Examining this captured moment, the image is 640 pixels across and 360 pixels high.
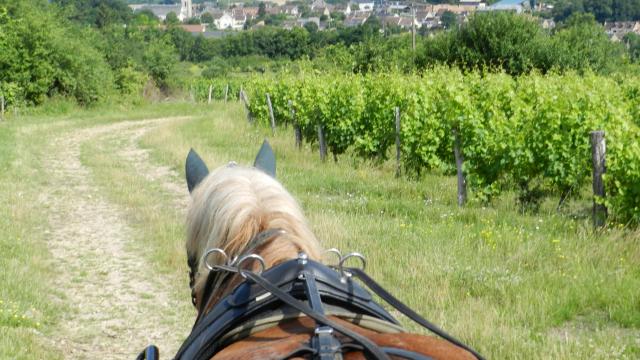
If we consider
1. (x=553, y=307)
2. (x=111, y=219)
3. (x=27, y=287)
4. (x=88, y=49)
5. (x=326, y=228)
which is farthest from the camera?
(x=88, y=49)

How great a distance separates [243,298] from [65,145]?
710 inches

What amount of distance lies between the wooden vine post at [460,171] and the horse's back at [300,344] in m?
8.56

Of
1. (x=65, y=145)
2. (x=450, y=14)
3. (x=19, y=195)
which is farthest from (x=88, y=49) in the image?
(x=450, y=14)

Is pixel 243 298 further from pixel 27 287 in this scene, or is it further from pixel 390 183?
pixel 390 183

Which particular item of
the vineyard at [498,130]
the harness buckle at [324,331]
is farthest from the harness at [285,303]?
the vineyard at [498,130]

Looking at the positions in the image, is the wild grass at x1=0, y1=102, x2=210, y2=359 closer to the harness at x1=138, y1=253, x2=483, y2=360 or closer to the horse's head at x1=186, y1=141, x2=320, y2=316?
the horse's head at x1=186, y1=141, x2=320, y2=316

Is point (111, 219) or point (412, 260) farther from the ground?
point (412, 260)

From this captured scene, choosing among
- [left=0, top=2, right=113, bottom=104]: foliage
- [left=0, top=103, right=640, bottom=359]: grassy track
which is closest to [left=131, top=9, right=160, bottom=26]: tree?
[left=0, top=2, right=113, bottom=104]: foliage

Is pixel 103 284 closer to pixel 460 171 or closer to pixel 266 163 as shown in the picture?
pixel 266 163

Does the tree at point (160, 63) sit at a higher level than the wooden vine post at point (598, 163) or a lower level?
lower

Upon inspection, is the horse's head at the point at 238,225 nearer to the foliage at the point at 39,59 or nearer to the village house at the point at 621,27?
the foliage at the point at 39,59

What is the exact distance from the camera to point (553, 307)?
18.2 ft

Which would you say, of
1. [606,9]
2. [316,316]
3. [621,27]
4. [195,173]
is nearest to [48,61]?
[195,173]

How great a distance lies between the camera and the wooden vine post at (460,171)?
10.6 m
